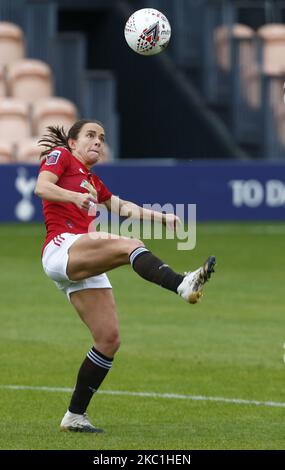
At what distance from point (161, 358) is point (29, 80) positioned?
1486 cm

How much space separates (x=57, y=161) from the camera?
927 cm

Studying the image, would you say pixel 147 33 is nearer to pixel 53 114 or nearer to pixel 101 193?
pixel 101 193

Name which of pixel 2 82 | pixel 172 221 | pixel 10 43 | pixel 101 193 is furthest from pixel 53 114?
pixel 172 221

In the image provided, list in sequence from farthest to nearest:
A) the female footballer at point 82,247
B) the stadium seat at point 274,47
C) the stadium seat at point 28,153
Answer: the stadium seat at point 274,47, the stadium seat at point 28,153, the female footballer at point 82,247

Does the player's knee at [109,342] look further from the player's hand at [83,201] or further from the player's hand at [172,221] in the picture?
the player's hand at [83,201]

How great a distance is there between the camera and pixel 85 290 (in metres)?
9.26

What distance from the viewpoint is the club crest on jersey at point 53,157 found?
926cm

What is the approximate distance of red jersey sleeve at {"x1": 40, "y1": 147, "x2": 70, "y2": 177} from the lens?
9.22 m

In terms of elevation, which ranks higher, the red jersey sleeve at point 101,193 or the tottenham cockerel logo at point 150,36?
the tottenham cockerel logo at point 150,36

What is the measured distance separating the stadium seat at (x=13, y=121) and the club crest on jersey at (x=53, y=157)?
16.5m

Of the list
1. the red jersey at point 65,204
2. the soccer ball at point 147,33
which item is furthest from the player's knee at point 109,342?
the soccer ball at point 147,33

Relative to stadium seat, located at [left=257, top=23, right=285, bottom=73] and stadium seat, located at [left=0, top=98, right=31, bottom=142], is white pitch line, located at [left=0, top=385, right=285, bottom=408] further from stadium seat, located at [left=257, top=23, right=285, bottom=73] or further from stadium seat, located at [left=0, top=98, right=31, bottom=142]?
stadium seat, located at [left=257, top=23, right=285, bottom=73]
